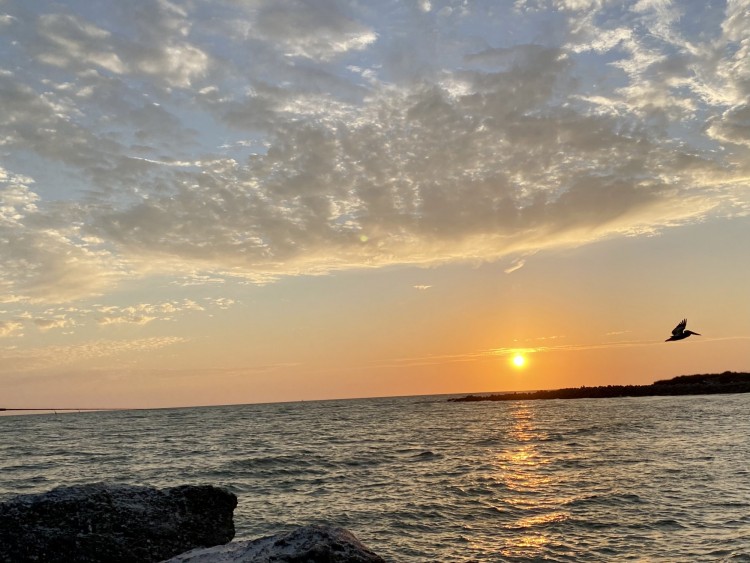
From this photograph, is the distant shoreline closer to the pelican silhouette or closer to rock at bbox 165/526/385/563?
the pelican silhouette

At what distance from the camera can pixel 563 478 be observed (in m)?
24.1

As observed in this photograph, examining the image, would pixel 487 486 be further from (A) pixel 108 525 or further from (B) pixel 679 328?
(A) pixel 108 525

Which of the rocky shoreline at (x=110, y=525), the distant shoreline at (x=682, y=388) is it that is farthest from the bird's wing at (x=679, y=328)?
the distant shoreline at (x=682, y=388)

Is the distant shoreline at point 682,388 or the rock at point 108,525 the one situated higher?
the rock at point 108,525

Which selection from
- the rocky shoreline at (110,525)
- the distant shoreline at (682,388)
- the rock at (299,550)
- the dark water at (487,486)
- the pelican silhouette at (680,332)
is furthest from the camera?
the distant shoreline at (682,388)

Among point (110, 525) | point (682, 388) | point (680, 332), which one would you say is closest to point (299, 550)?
point (110, 525)

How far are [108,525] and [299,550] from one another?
4.44m

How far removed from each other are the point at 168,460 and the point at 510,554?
26208 mm

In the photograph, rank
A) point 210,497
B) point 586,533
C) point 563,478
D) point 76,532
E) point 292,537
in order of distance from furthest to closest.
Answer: point 563,478
point 586,533
point 210,497
point 76,532
point 292,537

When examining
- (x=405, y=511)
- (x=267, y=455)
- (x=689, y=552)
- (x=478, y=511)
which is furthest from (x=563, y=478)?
(x=267, y=455)

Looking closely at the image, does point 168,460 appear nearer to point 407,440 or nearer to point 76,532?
point 407,440

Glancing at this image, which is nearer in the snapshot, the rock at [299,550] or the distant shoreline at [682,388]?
the rock at [299,550]

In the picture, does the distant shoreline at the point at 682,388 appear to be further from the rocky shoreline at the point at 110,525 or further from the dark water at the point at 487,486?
the rocky shoreline at the point at 110,525

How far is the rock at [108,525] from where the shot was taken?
897cm
